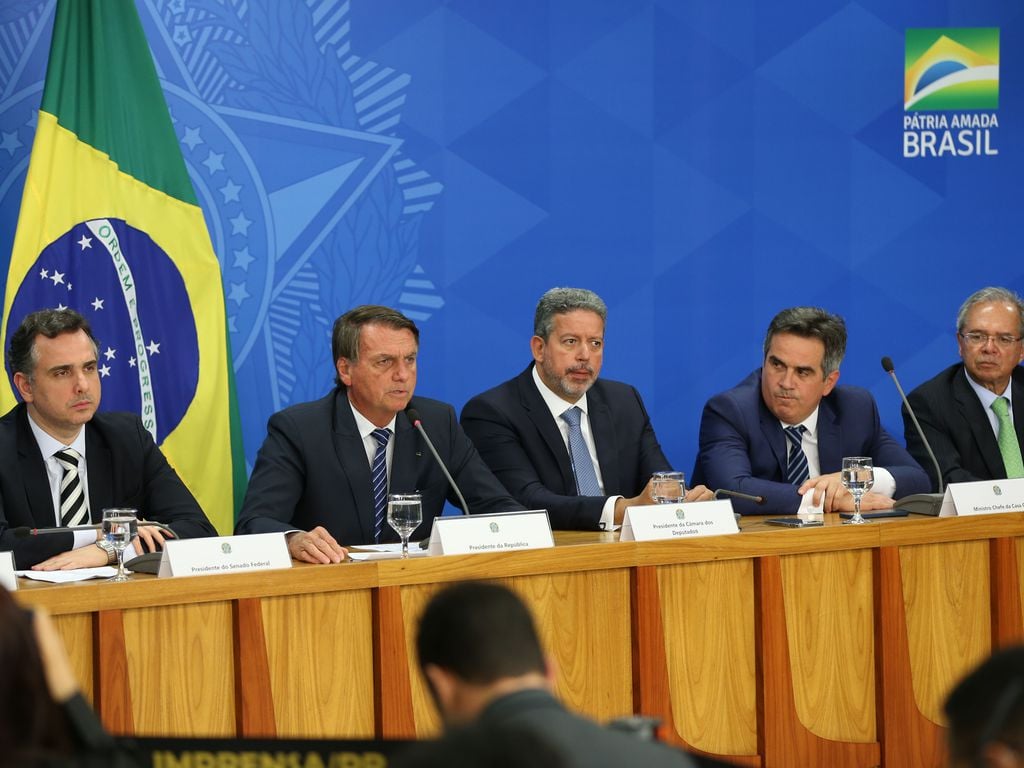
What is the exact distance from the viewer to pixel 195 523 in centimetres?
402

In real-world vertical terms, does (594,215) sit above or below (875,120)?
below

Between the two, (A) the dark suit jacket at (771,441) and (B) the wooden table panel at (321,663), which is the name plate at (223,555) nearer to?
(B) the wooden table panel at (321,663)

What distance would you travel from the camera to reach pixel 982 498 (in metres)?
3.85

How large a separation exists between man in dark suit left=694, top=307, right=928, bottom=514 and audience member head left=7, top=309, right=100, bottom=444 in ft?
6.61

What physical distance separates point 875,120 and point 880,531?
2710 mm

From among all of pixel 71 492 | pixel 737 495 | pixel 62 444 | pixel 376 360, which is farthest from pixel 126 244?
pixel 737 495

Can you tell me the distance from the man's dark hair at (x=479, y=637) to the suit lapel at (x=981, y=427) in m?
3.65

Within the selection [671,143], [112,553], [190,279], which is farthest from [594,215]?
[112,553]

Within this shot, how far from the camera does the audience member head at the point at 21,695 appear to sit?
1.25 metres

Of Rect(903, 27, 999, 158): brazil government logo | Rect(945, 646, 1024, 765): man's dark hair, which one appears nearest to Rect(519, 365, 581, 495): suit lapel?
Rect(903, 27, 999, 158): brazil government logo

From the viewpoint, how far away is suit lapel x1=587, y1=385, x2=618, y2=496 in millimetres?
4570

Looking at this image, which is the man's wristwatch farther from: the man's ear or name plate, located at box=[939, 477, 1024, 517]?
name plate, located at box=[939, 477, 1024, 517]

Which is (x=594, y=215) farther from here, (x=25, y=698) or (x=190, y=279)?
(x=25, y=698)

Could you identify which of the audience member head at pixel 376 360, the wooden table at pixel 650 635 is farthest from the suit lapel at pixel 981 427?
the audience member head at pixel 376 360
